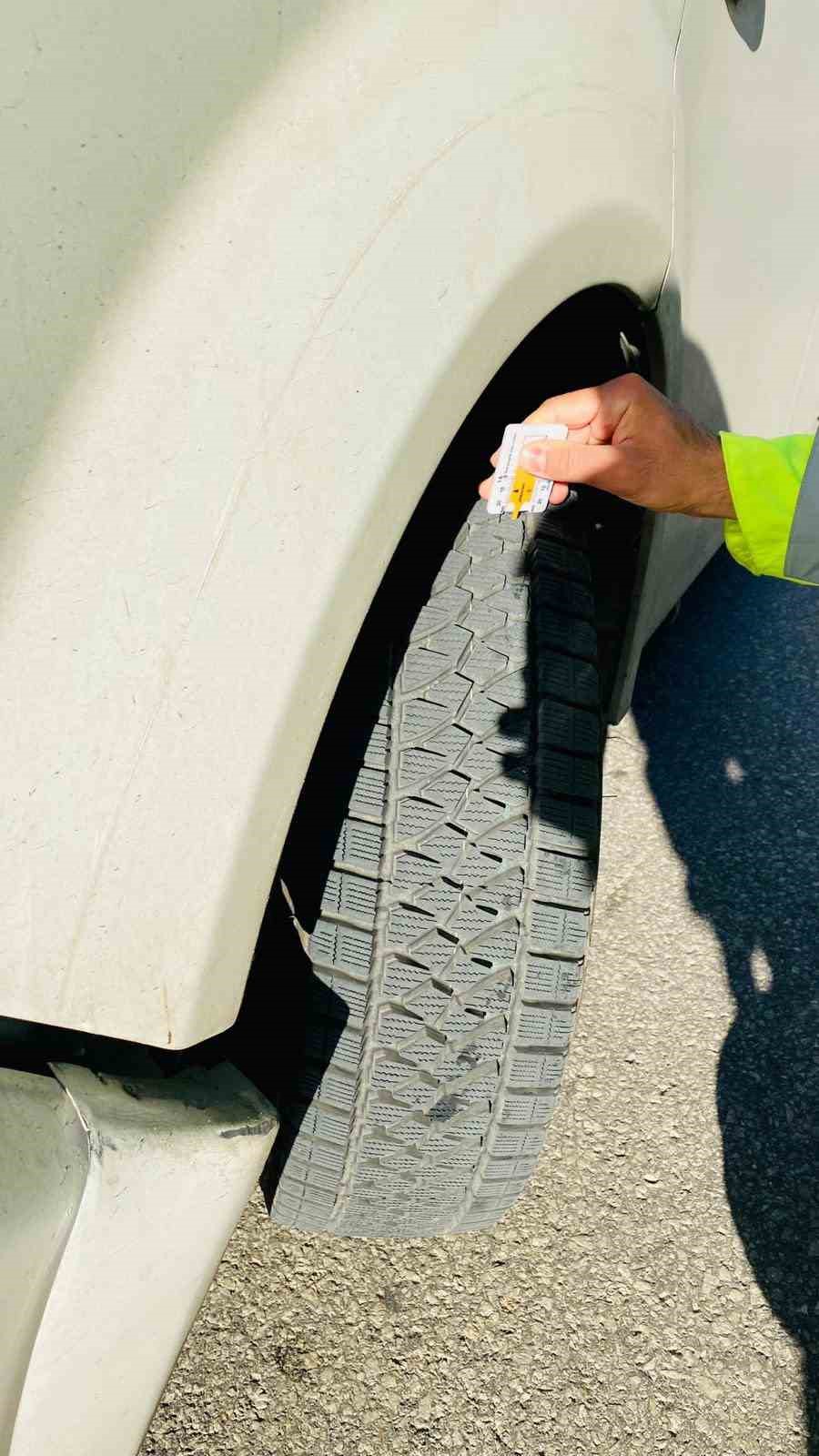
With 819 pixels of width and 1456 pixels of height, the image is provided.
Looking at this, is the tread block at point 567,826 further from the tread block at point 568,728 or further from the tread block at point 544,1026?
the tread block at point 544,1026

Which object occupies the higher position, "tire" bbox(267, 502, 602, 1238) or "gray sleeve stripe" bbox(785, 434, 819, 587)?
"gray sleeve stripe" bbox(785, 434, 819, 587)

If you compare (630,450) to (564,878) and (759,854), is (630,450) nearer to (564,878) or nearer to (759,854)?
(564,878)

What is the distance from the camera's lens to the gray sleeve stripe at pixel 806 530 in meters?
1.34

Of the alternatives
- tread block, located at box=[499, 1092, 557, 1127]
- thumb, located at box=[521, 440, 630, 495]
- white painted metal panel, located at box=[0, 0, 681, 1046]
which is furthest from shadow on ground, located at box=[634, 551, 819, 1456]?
white painted metal panel, located at box=[0, 0, 681, 1046]

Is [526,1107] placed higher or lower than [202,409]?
lower

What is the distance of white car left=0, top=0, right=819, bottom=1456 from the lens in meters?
0.70

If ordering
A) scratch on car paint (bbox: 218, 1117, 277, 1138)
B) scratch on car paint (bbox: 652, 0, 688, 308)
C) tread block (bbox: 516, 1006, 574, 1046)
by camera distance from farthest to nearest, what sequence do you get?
1. tread block (bbox: 516, 1006, 574, 1046)
2. scratch on car paint (bbox: 652, 0, 688, 308)
3. scratch on car paint (bbox: 218, 1117, 277, 1138)

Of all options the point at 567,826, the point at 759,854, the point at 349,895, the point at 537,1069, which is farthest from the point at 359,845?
the point at 759,854

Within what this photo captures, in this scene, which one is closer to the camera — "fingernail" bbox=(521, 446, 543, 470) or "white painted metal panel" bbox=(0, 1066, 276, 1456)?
"white painted metal panel" bbox=(0, 1066, 276, 1456)

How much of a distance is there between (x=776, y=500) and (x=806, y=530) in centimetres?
5

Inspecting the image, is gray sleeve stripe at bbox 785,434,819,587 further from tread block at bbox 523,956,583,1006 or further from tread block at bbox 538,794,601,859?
tread block at bbox 523,956,583,1006

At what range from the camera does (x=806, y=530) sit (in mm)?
1373

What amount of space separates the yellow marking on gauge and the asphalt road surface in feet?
3.20

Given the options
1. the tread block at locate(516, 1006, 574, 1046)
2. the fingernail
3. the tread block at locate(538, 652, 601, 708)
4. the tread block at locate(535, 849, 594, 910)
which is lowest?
the tread block at locate(516, 1006, 574, 1046)
